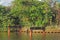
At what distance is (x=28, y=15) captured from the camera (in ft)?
120

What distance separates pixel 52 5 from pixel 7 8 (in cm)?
716

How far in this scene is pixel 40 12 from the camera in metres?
36.4

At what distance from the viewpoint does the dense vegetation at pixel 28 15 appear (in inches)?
1412

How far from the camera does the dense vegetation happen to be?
35875 mm

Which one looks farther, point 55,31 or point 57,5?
point 57,5

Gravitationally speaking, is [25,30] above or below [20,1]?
below

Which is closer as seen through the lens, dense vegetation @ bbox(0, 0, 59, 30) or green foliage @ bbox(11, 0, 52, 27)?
dense vegetation @ bbox(0, 0, 59, 30)

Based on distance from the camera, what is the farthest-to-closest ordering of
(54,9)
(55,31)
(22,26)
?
(54,9)
(22,26)
(55,31)

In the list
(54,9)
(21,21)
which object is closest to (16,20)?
(21,21)

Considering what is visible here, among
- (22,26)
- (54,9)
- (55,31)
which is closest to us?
(55,31)

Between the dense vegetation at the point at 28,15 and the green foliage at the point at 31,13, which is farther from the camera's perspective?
the green foliage at the point at 31,13

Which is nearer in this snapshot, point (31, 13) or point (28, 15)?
point (31, 13)

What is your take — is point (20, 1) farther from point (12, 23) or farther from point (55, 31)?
point (55, 31)

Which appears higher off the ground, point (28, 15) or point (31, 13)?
point (31, 13)
